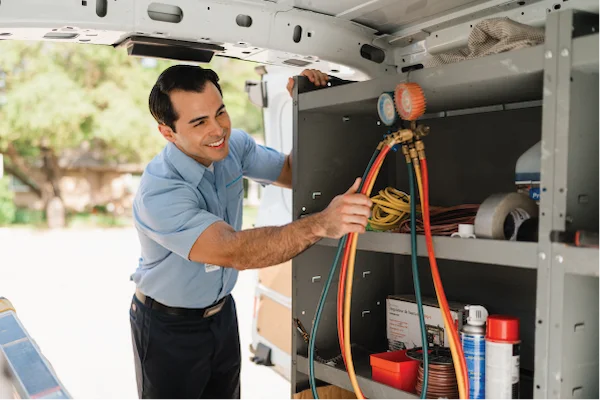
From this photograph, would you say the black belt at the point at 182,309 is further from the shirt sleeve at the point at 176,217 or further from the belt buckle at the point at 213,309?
the shirt sleeve at the point at 176,217

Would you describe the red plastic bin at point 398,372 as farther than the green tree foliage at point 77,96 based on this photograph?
No

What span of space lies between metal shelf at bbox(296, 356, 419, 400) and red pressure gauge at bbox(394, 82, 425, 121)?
824 mm

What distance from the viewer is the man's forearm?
203cm

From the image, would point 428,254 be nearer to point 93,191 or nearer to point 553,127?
point 553,127

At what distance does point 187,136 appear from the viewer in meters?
2.65

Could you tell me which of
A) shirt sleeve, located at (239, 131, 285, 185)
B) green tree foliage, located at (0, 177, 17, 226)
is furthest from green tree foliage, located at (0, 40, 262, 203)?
shirt sleeve, located at (239, 131, 285, 185)

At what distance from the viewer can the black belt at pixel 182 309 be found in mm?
2771

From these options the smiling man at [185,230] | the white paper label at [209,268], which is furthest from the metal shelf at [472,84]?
the white paper label at [209,268]

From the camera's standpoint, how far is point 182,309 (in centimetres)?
277

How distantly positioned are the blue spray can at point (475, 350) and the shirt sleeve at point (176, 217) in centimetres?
100

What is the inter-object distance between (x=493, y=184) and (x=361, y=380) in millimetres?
869

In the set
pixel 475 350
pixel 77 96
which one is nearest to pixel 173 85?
pixel 475 350

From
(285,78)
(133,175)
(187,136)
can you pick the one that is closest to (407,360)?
(187,136)

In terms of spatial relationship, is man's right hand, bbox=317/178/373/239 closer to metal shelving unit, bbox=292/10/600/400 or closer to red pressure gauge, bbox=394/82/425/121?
metal shelving unit, bbox=292/10/600/400
